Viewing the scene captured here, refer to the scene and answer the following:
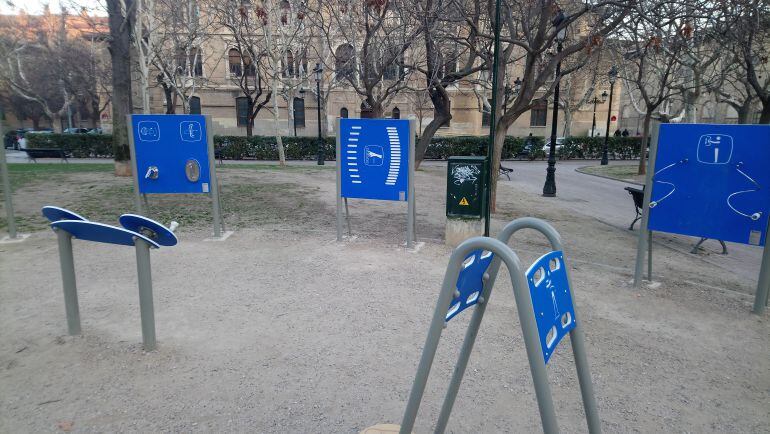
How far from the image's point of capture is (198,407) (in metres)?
3.15

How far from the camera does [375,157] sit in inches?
285

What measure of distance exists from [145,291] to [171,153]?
4325mm

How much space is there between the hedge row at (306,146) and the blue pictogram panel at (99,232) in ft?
67.1

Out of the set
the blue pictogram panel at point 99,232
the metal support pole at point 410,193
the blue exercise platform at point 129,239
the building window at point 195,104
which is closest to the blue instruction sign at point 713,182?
the metal support pole at point 410,193

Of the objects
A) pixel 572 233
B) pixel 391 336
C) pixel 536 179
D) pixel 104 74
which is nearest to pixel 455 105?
pixel 536 179

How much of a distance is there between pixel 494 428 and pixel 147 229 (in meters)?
2.95

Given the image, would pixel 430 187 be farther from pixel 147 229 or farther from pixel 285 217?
pixel 147 229

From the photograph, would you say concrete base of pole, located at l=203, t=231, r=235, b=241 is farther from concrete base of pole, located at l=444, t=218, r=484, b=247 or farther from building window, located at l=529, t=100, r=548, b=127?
building window, located at l=529, t=100, r=548, b=127

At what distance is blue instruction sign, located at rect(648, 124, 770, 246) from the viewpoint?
4.95 m

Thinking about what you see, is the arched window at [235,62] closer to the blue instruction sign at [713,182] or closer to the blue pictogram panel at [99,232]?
the blue pictogram panel at [99,232]

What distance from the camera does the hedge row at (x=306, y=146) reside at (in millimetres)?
25484

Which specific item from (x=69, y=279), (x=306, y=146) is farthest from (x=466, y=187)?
(x=306, y=146)

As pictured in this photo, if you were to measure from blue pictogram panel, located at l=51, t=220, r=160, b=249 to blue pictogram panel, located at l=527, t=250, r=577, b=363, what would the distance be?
2.85 m

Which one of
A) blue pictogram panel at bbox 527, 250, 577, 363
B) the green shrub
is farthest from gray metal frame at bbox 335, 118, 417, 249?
the green shrub
